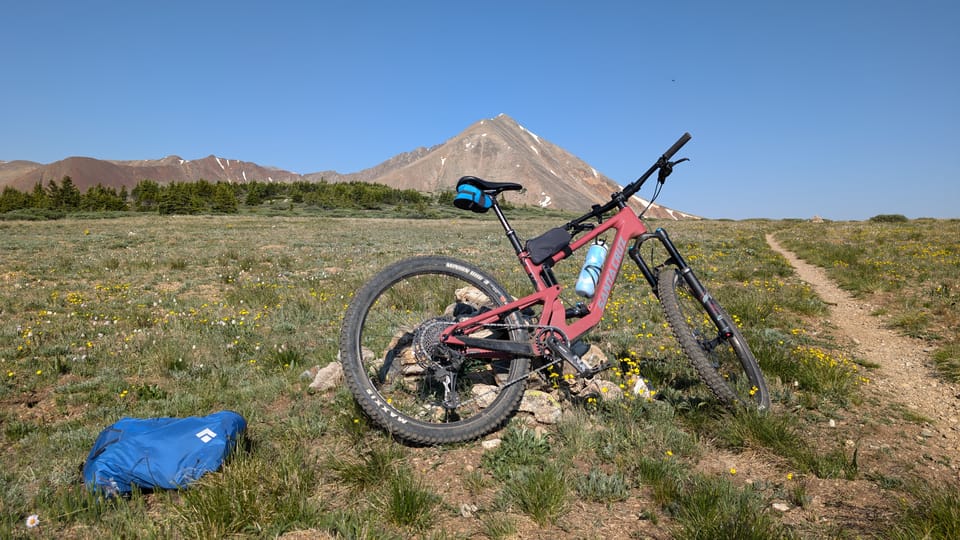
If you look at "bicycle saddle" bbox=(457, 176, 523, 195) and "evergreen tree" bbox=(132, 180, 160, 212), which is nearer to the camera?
"bicycle saddle" bbox=(457, 176, 523, 195)

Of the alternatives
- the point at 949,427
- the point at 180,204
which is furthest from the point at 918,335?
the point at 180,204

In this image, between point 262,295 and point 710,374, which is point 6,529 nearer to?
point 710,374

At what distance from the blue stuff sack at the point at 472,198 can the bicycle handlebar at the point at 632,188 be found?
2.86 ft

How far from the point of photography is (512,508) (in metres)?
3.39

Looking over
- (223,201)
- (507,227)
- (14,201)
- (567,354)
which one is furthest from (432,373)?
(14,201)

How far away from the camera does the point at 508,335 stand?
15.1 ft

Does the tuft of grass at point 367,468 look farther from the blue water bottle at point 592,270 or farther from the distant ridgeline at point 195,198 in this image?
the distant ridgeline at point 195,198

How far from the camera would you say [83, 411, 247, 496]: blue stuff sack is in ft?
11.4

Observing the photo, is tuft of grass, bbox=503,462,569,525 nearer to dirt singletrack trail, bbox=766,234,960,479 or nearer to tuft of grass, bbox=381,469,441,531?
tuft of grass, bbox=381,469,441,531

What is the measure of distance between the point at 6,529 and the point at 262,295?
805cm

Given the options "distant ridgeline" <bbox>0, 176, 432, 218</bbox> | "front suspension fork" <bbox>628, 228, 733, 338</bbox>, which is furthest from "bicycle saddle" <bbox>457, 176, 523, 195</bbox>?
"distant ridgeline" <bbox>0, 176, 432, 218</bbox>

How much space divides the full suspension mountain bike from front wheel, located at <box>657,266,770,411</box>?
0.4 inches

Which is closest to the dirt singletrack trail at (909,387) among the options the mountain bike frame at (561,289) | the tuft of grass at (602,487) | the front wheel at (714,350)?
the front wheel at (714,350)

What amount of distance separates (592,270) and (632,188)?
36.4 inches
